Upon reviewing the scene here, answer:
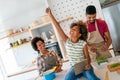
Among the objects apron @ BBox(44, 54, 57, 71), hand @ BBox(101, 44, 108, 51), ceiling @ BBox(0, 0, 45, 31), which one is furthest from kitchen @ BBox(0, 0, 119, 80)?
hand @ BBox(101, 44, 108, 51)

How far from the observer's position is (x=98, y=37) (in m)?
2.11

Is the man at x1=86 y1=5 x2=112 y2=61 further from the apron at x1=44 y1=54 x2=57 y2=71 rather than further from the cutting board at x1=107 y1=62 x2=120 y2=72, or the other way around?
the cutting board at x1=107 y1=62 x2=120 y2=72

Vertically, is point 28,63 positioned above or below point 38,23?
below

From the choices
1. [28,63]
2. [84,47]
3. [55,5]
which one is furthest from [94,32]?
[28,63]

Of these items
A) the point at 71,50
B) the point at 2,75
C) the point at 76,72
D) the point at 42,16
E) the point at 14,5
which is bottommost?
the point at 2,75

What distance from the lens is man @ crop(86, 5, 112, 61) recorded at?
2014mm

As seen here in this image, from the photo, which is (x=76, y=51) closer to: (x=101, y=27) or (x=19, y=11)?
(x=101, y=27)

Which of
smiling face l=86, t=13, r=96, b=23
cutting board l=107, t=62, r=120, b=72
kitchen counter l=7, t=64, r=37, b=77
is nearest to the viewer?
cutting board l=107, t=62, r=120, b=72

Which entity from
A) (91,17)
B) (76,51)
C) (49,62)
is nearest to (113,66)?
(76,51)

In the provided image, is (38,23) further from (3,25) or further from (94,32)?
(94,32)

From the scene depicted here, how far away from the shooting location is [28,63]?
3.96m

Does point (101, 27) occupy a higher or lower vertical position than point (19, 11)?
lower

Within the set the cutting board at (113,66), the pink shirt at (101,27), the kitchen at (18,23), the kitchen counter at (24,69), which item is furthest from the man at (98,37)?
the kitchen counter at (24,69)

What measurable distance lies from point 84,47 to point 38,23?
2.20m
